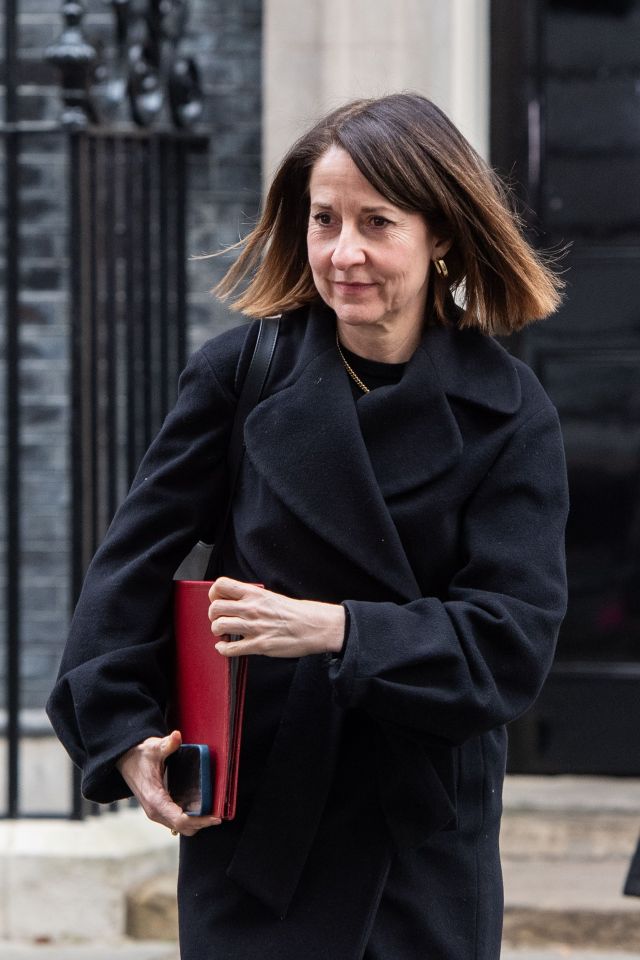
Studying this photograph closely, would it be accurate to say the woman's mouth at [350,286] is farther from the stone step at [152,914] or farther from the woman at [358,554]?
the stone step at [152,914]

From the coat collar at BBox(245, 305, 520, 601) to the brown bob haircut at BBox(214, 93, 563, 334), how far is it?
8cm

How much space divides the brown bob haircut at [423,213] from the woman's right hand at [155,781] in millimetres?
625

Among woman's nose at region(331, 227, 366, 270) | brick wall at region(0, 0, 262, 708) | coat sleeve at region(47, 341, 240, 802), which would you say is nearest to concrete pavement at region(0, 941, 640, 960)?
brick wall at region(0, 0, 262, 708)

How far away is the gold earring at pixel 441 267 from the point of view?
2365 millimetres

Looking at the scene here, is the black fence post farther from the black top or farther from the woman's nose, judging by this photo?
the woman's nose

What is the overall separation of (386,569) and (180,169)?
3111mm

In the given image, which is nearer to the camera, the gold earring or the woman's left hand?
the woman's left hand

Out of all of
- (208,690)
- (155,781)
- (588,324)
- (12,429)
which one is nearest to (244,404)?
(208,690)

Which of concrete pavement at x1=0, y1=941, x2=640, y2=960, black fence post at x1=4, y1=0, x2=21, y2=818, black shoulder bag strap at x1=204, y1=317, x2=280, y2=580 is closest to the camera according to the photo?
black shoulder bag strap at x1=204, y1=317, x2=280, y2=580

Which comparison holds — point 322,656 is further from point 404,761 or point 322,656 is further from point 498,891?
point 498,891

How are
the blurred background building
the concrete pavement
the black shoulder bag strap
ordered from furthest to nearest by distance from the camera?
the blurred background building < the concrete pavement < the black shoulder bag strap

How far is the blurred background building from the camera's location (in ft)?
16.1

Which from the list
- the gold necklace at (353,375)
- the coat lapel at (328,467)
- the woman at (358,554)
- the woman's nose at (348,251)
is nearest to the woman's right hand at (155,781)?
the woman at (358,554)

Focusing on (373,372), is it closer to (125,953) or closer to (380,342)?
(380,342)
